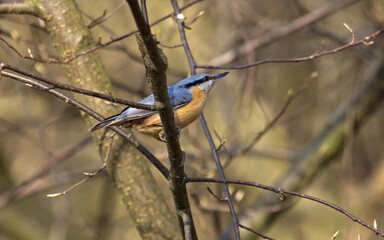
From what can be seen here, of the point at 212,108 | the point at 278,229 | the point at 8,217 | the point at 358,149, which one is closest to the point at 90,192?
the point at 8,217

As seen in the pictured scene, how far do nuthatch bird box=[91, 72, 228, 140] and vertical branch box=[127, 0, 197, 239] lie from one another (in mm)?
433

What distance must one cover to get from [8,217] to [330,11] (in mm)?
4288

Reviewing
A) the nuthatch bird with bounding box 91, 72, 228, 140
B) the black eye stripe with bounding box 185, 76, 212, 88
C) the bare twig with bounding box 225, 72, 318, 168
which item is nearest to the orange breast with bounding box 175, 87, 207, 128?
the nuthatch bird with bounding box 91, 72, 228, 140

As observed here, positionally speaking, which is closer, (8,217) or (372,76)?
(372,76)

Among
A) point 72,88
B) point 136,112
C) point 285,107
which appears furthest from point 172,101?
point 72,88

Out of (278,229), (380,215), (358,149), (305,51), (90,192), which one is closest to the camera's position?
(380,215)

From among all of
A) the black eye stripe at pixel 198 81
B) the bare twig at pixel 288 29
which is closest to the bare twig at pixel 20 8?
the black eye stripe at pixel 198 81

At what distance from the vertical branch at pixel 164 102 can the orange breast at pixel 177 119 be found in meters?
0.48

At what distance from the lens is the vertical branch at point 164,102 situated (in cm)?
158

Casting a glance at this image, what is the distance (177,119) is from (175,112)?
0.05 m

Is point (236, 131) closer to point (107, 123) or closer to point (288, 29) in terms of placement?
point (288, 29)

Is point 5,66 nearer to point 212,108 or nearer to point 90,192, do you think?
point 212,108

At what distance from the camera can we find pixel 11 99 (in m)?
5.89

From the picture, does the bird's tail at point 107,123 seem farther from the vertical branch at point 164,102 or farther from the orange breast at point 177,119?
the vertical branch at point 164,102
